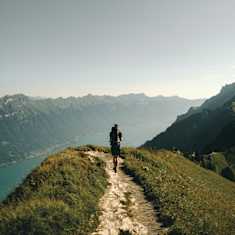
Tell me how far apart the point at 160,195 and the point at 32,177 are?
27.5 ft

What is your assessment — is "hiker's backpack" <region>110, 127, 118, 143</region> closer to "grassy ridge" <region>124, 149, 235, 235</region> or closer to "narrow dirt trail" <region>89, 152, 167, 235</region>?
"grassy ridge" <region>124, 149, 235, 235</region>

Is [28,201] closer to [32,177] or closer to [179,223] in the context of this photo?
[32,177]

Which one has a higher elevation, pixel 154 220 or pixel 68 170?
pixel 68 170

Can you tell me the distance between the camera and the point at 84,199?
1964cm

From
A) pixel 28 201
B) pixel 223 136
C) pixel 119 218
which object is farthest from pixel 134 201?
pixel 223 136

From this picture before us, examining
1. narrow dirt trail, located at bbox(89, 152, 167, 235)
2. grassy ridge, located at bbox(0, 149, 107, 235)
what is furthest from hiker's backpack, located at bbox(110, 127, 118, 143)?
narrow dirt trail, located at bbox(89, 152, 167, 235)

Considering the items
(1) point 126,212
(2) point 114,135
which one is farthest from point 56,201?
(2) point 114,135

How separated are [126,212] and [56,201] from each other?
3906 mm

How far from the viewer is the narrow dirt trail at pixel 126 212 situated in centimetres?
1691

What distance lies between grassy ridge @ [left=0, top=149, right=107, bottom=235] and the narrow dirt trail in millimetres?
576

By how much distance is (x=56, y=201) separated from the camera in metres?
18.1

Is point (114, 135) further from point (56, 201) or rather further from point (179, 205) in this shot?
point (56, 201)

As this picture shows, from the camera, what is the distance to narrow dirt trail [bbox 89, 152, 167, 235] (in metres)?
16.9

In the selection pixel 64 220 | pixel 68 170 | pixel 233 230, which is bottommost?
pixel 233 230
